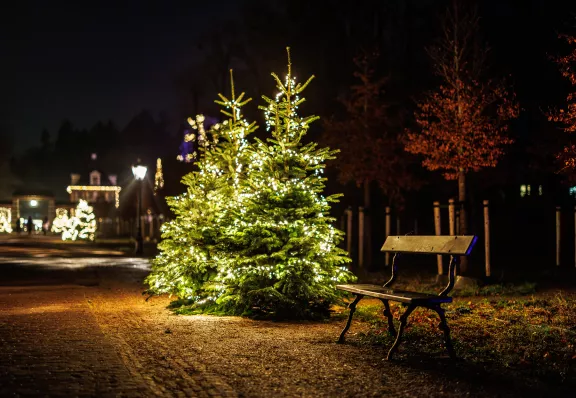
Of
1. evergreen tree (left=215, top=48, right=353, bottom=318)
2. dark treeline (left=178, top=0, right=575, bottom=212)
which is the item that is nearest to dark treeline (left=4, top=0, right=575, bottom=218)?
dark treeline (left=178, top=0, right=575, bottom=212)

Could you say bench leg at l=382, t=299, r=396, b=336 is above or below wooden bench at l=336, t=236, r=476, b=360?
below

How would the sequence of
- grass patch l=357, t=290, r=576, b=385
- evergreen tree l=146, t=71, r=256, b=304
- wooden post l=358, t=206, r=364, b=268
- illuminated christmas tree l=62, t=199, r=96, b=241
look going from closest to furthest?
grass patch l=357, t=290, r=576, b=385 → evergreen tree l=146, t=71, r=256, b=304 → wooden post l=358, t=206, r=364, b=268 → illuminated christmas tree l=62, t=199, r=96, b=241

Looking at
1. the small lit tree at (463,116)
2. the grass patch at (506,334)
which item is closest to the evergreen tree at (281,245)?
the grass patch at (506,334)

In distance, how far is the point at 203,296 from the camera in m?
12.7

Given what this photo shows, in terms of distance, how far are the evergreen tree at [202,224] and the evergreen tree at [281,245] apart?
1.47 feet

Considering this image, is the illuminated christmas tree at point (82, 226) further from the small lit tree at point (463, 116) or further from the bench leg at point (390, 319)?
the bench leg at point (390, 319)

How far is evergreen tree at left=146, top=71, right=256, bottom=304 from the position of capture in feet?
41.0

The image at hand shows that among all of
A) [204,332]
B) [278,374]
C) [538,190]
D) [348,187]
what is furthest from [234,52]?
[278,374]

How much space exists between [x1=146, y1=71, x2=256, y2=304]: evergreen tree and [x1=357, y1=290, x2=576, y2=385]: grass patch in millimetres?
2820

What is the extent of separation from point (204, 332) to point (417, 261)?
16713 millimetres

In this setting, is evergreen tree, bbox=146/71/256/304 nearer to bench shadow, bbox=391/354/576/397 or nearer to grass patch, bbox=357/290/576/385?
grass patch, bbox=357/290/576/385

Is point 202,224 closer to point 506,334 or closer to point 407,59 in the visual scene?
point 506,334

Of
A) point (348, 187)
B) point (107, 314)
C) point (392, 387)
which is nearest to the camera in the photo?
point (392, 387)

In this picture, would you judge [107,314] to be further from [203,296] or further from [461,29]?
[461,29]
